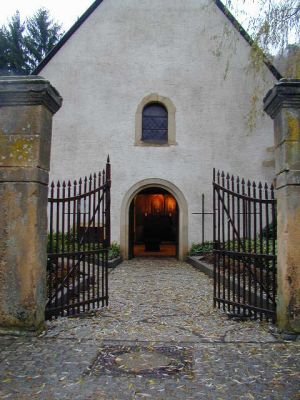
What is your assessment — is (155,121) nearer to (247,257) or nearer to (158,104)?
(158,104)

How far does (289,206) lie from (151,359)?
241cm

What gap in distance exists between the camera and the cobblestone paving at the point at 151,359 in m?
3.25

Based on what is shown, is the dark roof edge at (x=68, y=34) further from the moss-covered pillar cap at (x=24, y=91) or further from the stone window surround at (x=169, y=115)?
the moss-covered pillar cap at (x=24, y=91)

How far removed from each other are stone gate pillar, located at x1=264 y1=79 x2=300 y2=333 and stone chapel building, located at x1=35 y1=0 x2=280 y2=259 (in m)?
8.44

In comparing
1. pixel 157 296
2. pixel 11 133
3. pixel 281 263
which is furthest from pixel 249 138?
pixel 11 133

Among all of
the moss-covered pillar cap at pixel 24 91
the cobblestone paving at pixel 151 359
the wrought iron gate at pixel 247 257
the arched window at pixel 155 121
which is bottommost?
the cobblestone paving at pixel 151 359

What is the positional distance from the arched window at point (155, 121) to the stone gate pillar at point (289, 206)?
9092mm

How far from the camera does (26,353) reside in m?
4.09

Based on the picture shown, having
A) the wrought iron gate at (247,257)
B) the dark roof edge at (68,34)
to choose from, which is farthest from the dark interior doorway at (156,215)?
the wrought iron gate at (247,257)

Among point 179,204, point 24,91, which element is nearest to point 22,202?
point 24,91

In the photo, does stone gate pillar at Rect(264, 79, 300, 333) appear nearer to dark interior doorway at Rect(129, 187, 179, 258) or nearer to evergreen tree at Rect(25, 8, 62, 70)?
dark interior doorway at Rect(129, 187, 179, 258)

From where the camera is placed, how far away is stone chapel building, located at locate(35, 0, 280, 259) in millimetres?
13391

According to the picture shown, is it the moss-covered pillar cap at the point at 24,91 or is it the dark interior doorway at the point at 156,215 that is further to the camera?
the dark interior doorway at the point at 156,215

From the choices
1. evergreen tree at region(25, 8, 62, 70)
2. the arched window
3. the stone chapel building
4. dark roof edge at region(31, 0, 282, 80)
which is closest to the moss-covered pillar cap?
the stone chapel building
